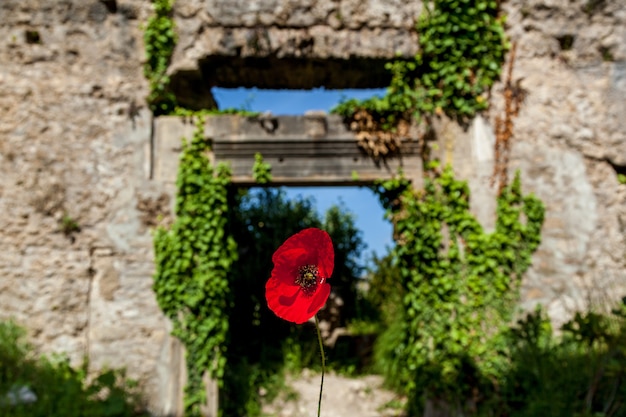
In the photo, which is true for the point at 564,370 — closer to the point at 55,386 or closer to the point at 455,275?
the point at 455,275

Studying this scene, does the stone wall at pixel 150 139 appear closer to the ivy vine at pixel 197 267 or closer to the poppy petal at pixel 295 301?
the ivy vine at pixel 197 267

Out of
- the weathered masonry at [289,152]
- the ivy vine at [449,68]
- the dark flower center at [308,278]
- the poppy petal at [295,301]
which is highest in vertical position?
the ivy vine at [449,68]

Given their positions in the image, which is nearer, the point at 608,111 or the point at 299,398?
the point at 608,111

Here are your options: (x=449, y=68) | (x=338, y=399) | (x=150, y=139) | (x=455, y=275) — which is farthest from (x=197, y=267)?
(x=449, y=68)

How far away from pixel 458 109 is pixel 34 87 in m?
4.23

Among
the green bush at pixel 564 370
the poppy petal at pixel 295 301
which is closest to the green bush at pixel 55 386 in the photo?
the green bush at pixel 564 370

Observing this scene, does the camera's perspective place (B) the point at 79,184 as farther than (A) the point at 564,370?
Yes

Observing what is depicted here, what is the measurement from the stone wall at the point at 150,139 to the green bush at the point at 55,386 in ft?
0.46

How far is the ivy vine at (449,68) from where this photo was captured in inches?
207

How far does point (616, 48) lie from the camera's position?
525cm

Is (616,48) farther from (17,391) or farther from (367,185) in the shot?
(17,391)

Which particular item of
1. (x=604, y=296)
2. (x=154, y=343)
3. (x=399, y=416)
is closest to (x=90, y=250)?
(x=154, y=343)

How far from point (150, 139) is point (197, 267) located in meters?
1.36

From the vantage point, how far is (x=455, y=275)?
496 cm
